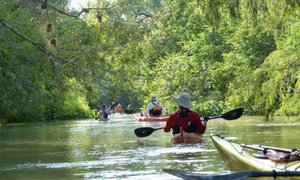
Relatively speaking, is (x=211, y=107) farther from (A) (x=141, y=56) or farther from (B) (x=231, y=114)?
(B) (x=231, y=114)

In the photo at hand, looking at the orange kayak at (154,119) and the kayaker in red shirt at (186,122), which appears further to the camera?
the orange kayak at (154,119)

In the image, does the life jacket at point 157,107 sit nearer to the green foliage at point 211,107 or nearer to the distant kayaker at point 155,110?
the distant kayaker at point 155,110

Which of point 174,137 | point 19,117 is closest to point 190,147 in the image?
point 174,137

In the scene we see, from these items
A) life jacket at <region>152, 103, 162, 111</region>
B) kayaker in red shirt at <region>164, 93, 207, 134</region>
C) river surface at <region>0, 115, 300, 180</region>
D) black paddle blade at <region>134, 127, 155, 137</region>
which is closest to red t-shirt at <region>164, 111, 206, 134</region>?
kayaker in red shirt at <region>164, 93, 207, 134</region>

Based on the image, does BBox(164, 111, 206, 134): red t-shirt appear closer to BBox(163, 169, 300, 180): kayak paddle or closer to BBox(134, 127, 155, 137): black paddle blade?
BBox(134, 127, 155, 137): black paddle blade

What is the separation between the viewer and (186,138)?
15086 mm

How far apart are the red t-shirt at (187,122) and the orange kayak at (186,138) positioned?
17 centimetres

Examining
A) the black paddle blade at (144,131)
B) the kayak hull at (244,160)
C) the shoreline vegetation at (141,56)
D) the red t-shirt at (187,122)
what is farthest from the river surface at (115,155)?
the shoreline vegetation at (141,56)

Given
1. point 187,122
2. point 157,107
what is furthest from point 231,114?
point 157,107

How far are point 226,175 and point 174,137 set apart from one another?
846 centimetres

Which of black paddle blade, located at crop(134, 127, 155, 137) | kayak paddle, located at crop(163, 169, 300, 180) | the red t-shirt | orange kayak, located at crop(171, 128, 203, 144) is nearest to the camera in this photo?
kayak paddle, located at crop(163, 169, 300, 180)

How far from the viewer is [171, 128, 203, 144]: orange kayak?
15.0 meters

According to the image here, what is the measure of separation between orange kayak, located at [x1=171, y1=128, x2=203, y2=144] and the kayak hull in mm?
3447

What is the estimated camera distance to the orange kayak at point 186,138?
15.0 meters
